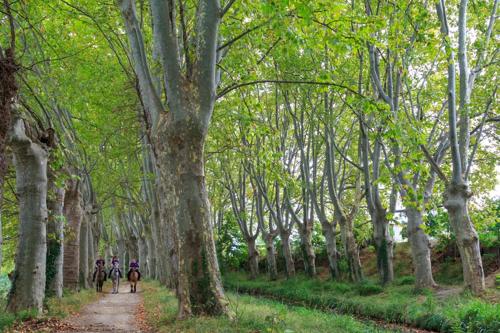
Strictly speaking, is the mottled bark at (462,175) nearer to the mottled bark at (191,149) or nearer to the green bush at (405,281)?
the green bush at (405,281)

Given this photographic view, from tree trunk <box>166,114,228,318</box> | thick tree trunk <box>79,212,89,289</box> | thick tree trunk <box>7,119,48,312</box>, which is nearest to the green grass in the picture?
thick tree trunk <box>7,119,48,312</box>

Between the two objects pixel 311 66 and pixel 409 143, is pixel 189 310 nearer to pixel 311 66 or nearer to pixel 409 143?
pixel 409 143

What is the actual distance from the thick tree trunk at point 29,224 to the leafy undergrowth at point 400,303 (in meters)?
7.88

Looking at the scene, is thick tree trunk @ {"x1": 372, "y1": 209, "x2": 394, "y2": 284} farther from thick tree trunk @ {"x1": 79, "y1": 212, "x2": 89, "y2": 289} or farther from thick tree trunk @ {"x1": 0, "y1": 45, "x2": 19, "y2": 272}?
thick tree trunk @ {"x1": 0, "y1": 45, "x2": 19, "y2": 272}

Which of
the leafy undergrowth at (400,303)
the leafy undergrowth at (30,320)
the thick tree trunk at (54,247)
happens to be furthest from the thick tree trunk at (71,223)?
the leafy undergrowth at (400,303)

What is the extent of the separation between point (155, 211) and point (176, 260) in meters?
13.1

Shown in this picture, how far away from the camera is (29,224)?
8.98m

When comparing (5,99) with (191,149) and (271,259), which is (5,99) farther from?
(271,259)

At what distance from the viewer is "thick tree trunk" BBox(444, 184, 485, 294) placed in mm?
11461

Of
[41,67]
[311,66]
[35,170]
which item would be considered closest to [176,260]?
[35,170]

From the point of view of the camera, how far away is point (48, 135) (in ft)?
33.9

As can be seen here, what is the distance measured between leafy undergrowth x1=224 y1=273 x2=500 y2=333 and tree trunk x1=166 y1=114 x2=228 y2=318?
4171mm

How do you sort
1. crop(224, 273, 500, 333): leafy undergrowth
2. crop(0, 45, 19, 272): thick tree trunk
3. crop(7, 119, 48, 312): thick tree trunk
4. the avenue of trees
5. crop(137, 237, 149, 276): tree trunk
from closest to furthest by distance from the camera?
crop(0, 45, 19, 272): thick tree trunk → the avenue of trees → crop(224, 273, 500, 333): leafy undergrowth → crop(7, 119, 48, 312): thick tree trunk → crop(137, 237, 149, 276): tree trunk

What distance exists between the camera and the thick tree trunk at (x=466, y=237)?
11.5 m
